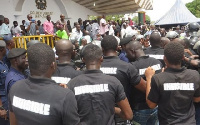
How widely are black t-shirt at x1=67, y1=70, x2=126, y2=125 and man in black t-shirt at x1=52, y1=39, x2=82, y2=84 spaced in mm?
672

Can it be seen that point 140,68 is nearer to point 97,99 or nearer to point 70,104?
point 97,99

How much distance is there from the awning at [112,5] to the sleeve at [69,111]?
1543cm

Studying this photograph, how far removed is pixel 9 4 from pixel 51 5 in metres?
3.16

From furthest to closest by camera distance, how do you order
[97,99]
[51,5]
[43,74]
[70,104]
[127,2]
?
[127,2], [51,5], [97,99], [43,74], [70,104]

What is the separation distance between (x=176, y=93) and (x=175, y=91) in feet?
0.08

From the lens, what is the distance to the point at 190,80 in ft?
7.43

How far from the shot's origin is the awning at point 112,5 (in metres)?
16.9

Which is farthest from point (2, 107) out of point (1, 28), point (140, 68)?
point (1, 28)

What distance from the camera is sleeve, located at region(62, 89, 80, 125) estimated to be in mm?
1648

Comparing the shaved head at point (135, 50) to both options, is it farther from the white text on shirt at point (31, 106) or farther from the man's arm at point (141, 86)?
the white text on shirt at point (31, 106)

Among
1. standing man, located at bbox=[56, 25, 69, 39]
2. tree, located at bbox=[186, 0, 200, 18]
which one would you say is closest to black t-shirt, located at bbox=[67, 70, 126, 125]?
standing man, located at bbox=[56, 25, 69, 39]

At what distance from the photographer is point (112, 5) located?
59.8 ft

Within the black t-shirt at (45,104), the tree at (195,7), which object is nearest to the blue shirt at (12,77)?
the black t-shirt at (45,104)

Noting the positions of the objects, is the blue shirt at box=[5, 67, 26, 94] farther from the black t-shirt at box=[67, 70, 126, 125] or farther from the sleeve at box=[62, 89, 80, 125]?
the sleeve at box=[62, 89, 80, 125]
